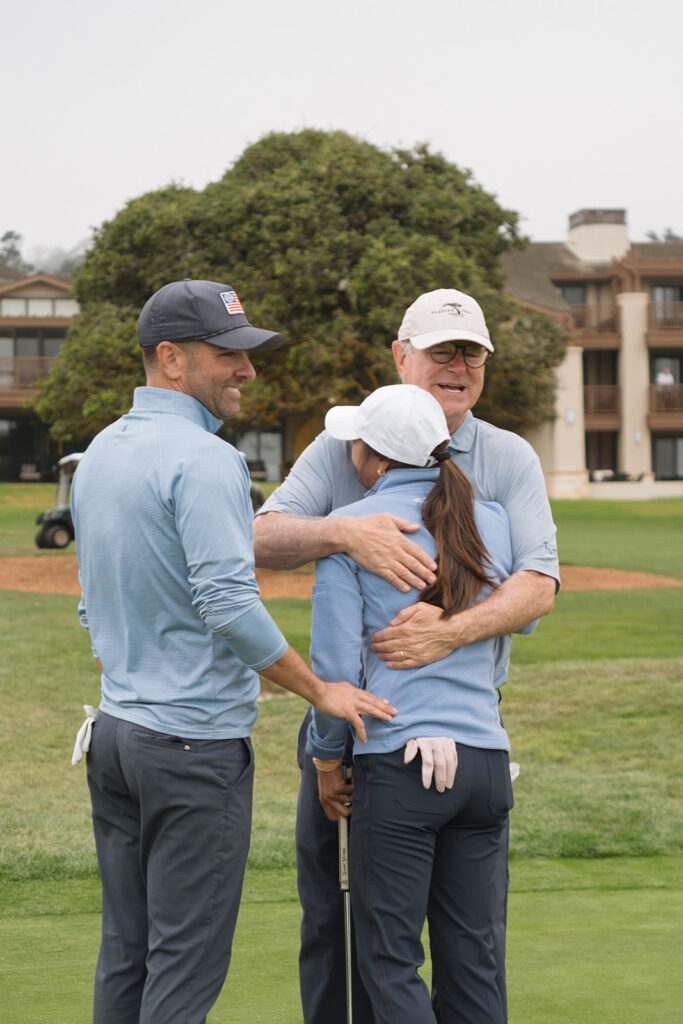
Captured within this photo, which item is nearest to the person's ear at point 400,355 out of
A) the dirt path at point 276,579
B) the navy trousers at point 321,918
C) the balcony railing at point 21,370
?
the navy trousers at point 321,918

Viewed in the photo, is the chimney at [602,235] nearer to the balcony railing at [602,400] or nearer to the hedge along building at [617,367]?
the hedge along building at [617,367]

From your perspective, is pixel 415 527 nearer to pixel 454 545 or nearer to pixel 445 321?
pixel 454 545

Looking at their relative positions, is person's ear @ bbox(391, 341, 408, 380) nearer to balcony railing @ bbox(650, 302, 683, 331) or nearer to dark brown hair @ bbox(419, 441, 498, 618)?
dark brown hair @ bbox(419, 441, 498, 618)

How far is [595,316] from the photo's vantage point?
55.2 meters

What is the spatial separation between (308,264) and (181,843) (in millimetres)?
20004

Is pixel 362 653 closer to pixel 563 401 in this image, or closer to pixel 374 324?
pixel 374 324

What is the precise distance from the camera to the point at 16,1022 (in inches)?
154

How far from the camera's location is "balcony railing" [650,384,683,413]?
54.2m

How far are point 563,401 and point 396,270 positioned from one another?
2916 cm

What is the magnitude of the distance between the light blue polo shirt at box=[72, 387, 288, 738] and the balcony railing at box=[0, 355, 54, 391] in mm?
49674

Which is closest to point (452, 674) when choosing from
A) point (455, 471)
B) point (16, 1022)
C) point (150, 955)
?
point (455, 471)

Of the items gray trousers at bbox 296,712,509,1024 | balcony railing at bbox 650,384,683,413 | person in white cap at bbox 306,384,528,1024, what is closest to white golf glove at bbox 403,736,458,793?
person in white cap at bbox 306,384,528,1024

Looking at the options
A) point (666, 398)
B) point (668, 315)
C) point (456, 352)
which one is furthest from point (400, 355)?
point (668, 315)

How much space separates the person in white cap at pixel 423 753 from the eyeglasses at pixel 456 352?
0.47m
